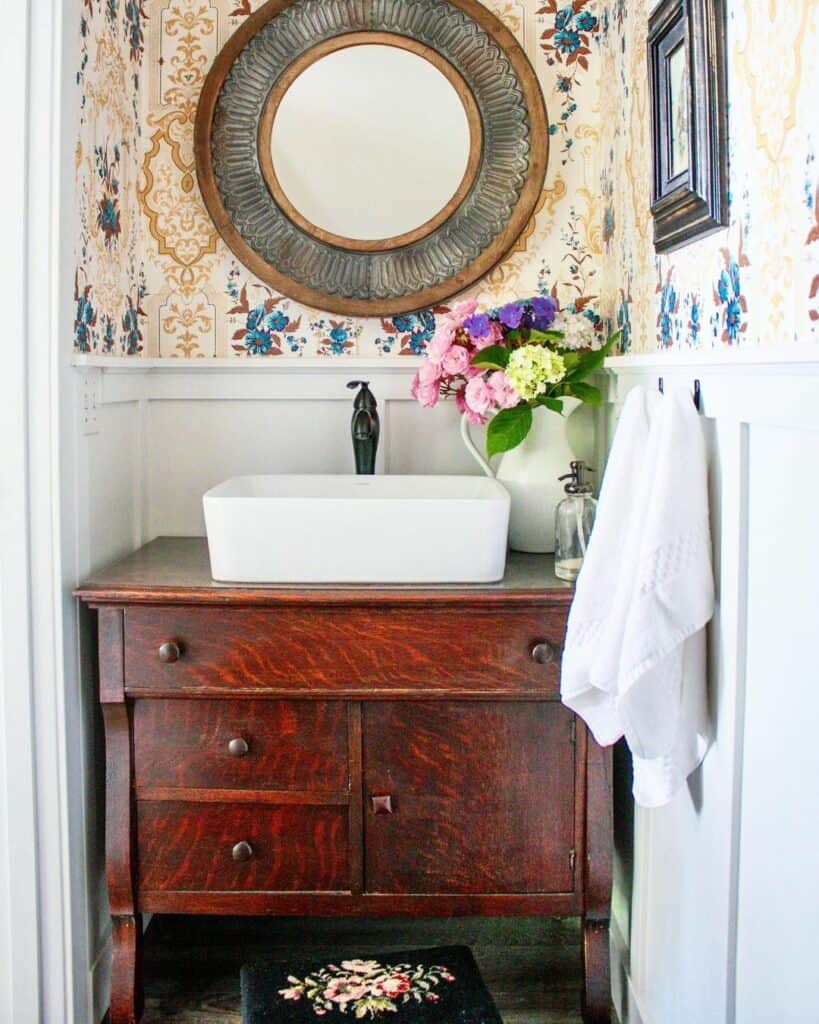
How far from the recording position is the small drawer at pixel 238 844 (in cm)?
194

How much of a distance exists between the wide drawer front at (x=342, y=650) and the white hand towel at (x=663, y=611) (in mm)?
250

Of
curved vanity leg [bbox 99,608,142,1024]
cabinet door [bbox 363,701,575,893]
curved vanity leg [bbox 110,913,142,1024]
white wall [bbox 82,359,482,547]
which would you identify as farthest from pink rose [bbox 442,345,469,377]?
curved vanity leg [bbox 110,913,142,1024]

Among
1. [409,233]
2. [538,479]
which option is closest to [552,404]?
[538,479]

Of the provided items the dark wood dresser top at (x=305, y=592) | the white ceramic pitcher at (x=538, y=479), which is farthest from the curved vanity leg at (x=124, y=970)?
the white ceramic pitcher at (x=538, y=479)

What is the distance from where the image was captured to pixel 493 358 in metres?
2.07

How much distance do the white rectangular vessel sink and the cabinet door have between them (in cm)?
24

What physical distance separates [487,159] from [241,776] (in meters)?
1.35

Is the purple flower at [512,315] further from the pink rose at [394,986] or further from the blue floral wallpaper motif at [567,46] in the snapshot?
the pink rose at [394,986]

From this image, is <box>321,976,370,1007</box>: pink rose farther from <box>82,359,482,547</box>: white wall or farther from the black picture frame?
the black picture frame

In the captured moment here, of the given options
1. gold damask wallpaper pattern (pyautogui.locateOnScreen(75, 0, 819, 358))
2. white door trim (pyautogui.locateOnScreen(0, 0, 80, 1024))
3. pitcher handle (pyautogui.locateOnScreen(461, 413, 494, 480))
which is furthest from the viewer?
pitcher handle (pyautogui.locateOnScreen(461, 413, 494, 480))

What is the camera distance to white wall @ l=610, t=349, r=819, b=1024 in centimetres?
115

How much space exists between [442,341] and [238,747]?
85cm

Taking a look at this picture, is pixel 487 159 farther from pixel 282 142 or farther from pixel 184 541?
pixel 184 541

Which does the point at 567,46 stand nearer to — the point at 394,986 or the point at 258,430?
the point at 258,430
